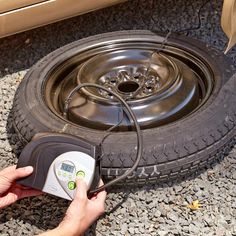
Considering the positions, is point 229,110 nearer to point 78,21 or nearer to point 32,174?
point 32,174

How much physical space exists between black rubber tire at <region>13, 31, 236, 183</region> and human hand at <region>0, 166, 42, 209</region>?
1.04ft

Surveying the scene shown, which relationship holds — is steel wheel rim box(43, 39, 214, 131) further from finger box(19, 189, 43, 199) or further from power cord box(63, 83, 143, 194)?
finger box(19, 189, 43, 199)

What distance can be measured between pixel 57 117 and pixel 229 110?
32.9 inches

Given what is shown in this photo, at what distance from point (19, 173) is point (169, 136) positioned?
0.69 m

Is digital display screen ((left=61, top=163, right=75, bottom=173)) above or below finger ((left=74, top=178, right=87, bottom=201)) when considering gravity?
below

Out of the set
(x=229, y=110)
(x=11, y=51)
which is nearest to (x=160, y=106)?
(x=229, y=110)

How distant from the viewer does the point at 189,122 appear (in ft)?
7.84

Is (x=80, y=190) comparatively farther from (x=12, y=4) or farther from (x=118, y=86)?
(x=12, y=4)

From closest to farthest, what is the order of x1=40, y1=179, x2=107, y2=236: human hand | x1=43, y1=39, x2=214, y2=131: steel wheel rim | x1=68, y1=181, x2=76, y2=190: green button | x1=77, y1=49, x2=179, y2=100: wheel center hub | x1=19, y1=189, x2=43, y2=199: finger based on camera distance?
1. x1=40, y1=179, x2=107, y2=236: human hand
2. x1=68, y1=181, x2=76, y2=190: green button
3. x1=19, y1=189, x2=43, y2=199: finger
4. x1=43, y1=39, x2=214, y2=131: steel wheel rim
5. x1=77, y1=49, x2=179, y2=100: wheel center hub

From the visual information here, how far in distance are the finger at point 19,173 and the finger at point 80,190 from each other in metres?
0.23

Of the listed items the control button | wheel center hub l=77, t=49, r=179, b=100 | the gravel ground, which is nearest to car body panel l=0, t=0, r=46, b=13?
wheel center hub l=77, t=49, r=179, b=100

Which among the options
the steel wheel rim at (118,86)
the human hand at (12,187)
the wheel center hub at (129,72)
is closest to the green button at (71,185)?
the human hand at (12,187)

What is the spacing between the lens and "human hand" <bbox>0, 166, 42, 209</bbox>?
2.16 metres

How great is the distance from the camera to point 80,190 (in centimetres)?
201
